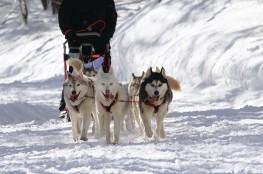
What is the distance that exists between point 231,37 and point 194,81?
1239mm

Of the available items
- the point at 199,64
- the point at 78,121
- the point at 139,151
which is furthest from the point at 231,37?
the point at 139,151

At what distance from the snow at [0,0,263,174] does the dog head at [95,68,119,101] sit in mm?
463

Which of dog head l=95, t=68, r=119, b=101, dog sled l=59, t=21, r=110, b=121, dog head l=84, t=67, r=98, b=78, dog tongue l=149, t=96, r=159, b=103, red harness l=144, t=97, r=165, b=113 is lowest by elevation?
red harness l=144, t=97, r=165, b=113

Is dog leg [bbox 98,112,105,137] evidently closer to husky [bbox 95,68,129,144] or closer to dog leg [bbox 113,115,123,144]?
husky [bbox 95,68,129,144]

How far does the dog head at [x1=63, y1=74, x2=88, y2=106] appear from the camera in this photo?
5.99 metres

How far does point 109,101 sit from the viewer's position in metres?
5.70

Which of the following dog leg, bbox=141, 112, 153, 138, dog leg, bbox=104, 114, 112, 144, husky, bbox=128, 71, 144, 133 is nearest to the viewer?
dog leg, bbox=104, 114, 112, 144

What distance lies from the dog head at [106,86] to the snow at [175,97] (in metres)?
0.46

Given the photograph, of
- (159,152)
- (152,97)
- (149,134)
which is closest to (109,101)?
(152,97)

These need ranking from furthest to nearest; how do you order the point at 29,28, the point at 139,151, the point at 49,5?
the point at 49,5 → the point at 29,28 → the point at 139,151

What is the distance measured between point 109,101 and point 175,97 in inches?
179

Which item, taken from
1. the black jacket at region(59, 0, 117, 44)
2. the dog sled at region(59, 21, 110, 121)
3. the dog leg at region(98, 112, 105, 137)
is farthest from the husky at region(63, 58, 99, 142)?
the black jacket at region(59, 0, 117, 44)

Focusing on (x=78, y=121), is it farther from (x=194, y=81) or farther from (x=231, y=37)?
(x=231, y=37)

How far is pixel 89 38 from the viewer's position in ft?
23.4
